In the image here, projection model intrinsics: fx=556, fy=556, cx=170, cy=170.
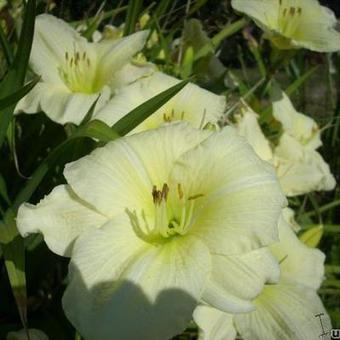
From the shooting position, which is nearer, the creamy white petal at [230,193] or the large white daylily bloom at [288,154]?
the creamy white petal at [230,193]

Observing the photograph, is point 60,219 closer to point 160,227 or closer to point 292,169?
point 160,227

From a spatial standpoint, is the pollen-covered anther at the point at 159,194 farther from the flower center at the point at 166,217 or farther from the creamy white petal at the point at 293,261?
the creamy white petal at the point at 293,261

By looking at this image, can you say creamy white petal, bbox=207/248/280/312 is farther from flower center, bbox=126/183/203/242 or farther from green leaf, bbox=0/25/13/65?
green leaf, bbox=0/25/13/65

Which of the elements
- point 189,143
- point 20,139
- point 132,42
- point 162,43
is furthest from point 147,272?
point 162,43

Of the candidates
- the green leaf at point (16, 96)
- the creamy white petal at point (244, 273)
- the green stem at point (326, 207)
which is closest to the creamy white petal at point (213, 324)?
the creamy white petal at point (244, 273)

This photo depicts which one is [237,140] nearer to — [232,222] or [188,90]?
[232,222]
